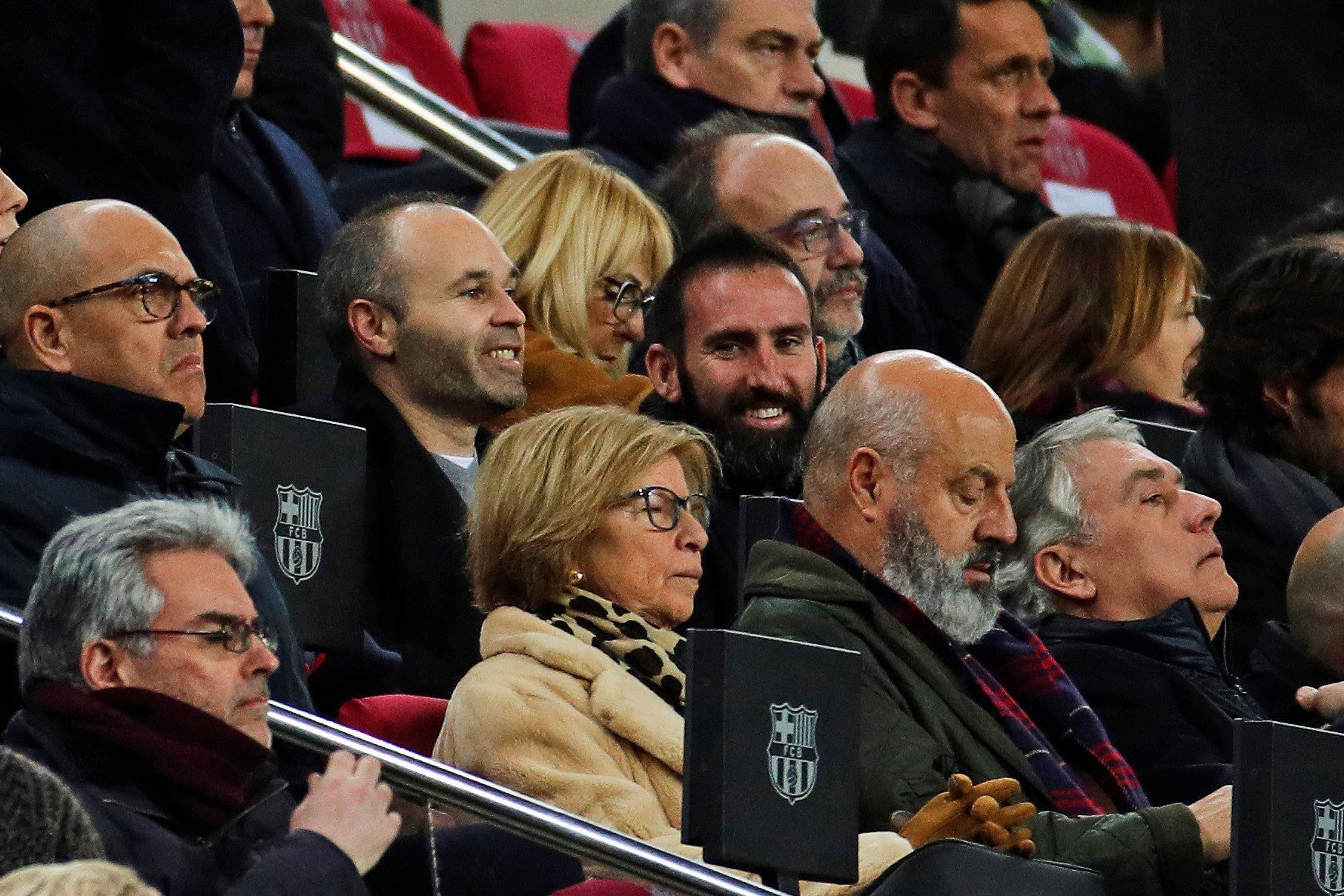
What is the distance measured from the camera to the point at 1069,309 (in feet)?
17.6

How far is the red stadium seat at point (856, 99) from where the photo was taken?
28.6 feet

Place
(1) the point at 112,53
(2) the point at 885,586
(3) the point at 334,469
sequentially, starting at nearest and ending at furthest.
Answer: (2) the point at 885,586 < (3) the point at 334,469 < (1) the point at 112,53

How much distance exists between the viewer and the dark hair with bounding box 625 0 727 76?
6.25 meters

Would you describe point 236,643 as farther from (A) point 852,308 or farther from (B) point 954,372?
(A) point 852,308

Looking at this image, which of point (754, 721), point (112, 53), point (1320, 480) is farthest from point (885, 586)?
point (112, 53)

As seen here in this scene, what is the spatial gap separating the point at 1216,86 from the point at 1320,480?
7.78 feet

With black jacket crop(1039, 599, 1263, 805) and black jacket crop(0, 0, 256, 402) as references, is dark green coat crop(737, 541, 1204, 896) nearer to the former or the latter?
black jacket crop(1039, 599, 1263, 805)

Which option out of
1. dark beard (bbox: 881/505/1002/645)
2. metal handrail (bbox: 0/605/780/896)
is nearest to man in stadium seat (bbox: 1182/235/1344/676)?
dark beard (bbox: 881/505/1002/645)

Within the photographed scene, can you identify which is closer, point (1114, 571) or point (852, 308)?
point (1114, 571)

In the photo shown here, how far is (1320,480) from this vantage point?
5.01 m

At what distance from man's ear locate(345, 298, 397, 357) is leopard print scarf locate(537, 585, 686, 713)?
3.40ft

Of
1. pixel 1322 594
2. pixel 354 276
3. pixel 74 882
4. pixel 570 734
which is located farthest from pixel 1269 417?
pixel 74 882

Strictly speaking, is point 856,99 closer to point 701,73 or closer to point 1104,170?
point 1104,170

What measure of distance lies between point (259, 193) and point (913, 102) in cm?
175
